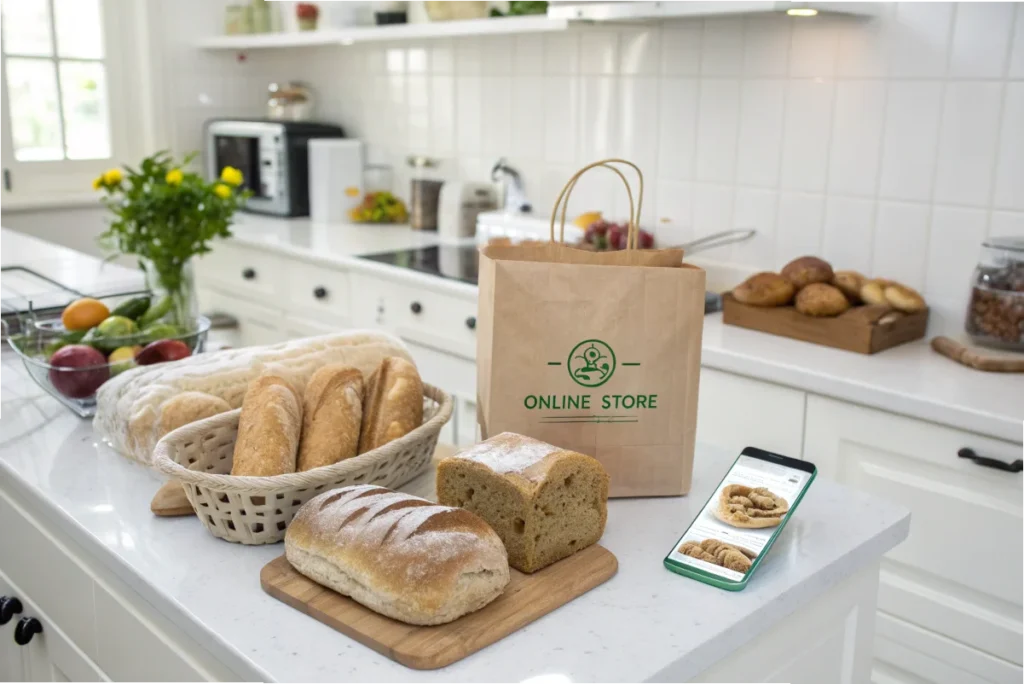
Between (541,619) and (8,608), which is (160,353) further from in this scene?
(541,619)

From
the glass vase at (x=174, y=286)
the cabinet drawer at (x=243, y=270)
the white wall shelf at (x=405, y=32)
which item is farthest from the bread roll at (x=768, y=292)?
the cabinet drawer at (x=243, y=270)

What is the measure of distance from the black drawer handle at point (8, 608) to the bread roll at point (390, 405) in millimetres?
576

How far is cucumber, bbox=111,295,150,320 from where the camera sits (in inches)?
61.1

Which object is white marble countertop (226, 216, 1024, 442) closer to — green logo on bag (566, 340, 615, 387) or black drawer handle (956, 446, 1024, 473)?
black drawer handle (956, 446, 1024, 473)

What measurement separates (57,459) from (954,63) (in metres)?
1.90

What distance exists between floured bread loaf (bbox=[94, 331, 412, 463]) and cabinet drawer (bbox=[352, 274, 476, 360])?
4.06 feet

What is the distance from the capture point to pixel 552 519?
93cm

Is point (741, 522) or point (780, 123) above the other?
point (780, 123)

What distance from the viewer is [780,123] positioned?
94.9 inches

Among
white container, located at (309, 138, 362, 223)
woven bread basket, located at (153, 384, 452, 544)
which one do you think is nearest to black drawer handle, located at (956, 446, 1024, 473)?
woven bread basket, located at (153, 384, 452, 544)

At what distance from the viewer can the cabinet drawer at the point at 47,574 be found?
111cm

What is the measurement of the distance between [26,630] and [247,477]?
1.68ft

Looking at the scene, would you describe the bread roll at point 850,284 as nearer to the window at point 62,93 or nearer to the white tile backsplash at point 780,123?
the white tile backsplash at point 780,123

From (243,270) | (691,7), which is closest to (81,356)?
(691,7)
